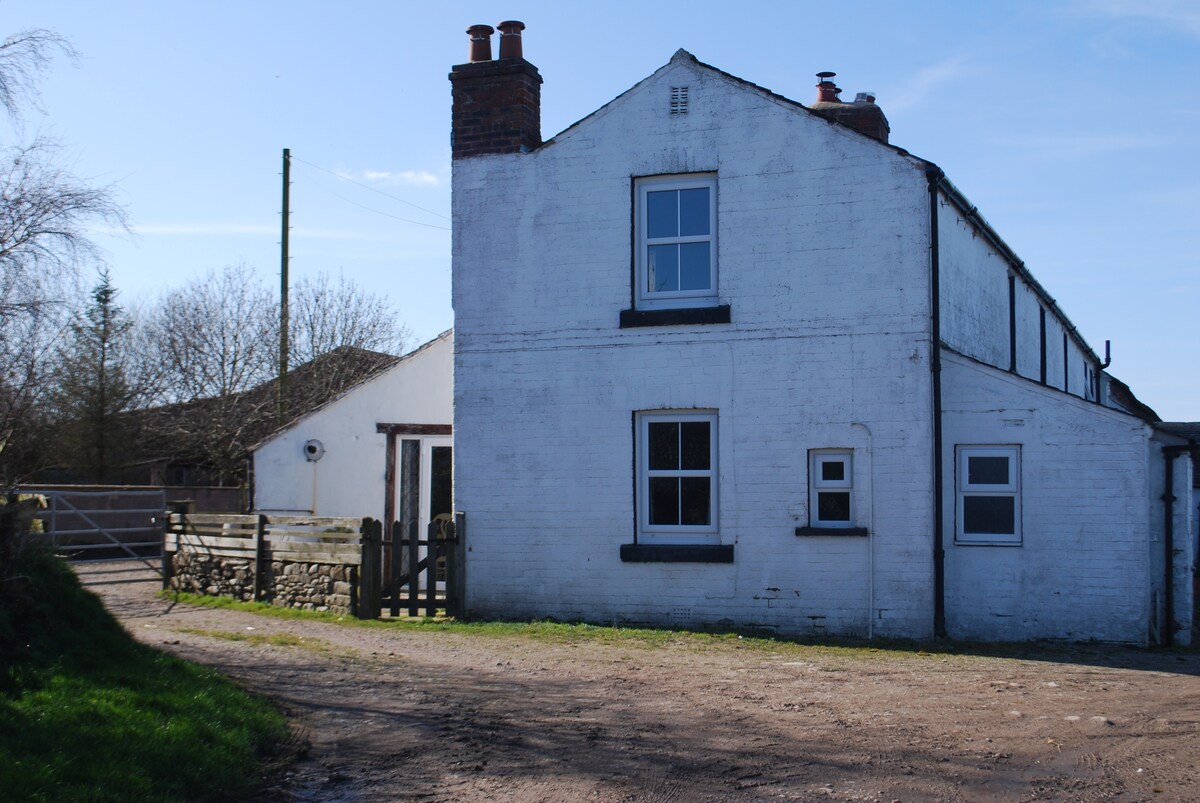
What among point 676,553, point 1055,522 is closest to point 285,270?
point 676,553

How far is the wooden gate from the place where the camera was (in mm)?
15031

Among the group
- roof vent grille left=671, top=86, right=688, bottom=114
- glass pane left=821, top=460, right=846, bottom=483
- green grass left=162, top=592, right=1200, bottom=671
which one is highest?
roof vent grille left=671, top=86, right=688, bottom=114

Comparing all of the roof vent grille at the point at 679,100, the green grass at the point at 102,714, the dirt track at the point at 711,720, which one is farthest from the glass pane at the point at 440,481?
the green grass at the point at 102,714

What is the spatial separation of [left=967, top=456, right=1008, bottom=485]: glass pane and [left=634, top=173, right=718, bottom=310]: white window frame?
395 cm

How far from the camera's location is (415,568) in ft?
49.7

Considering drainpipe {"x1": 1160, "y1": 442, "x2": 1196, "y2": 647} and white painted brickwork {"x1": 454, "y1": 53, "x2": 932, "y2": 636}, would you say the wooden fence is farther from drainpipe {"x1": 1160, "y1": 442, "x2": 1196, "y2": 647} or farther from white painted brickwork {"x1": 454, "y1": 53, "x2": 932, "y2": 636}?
drainpipe {"x1": 1160, "y1": 442, "x2": 1196, "y2": 647}

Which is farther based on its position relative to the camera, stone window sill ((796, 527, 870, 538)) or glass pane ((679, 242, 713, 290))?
glass pane ((679, 242, 713, 290))

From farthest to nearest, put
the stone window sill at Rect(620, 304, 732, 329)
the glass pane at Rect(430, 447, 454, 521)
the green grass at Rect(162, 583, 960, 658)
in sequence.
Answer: the glass pane at Rect(430, 447, 454, 521)
the stone window sill at Rect(620, 304, 732, 329)
the green grass at Rect(162, 583, 960, 658)

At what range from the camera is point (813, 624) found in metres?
14.0

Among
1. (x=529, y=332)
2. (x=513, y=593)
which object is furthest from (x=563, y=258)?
(x=513, y=593)

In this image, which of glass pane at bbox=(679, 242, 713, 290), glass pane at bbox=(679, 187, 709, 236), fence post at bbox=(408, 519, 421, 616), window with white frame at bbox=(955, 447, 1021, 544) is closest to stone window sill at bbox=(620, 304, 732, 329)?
glass pane at bbox=(679, 242, 713, 290)

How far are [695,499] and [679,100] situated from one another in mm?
5158

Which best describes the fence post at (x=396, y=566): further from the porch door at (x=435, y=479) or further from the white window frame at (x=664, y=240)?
the white window frame at (x=664, y=240)

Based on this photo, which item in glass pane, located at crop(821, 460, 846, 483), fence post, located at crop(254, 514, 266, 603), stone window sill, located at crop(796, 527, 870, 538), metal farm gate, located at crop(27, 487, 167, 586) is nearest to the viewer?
stone window sill, located at crop(796, 527, 870, 538)
